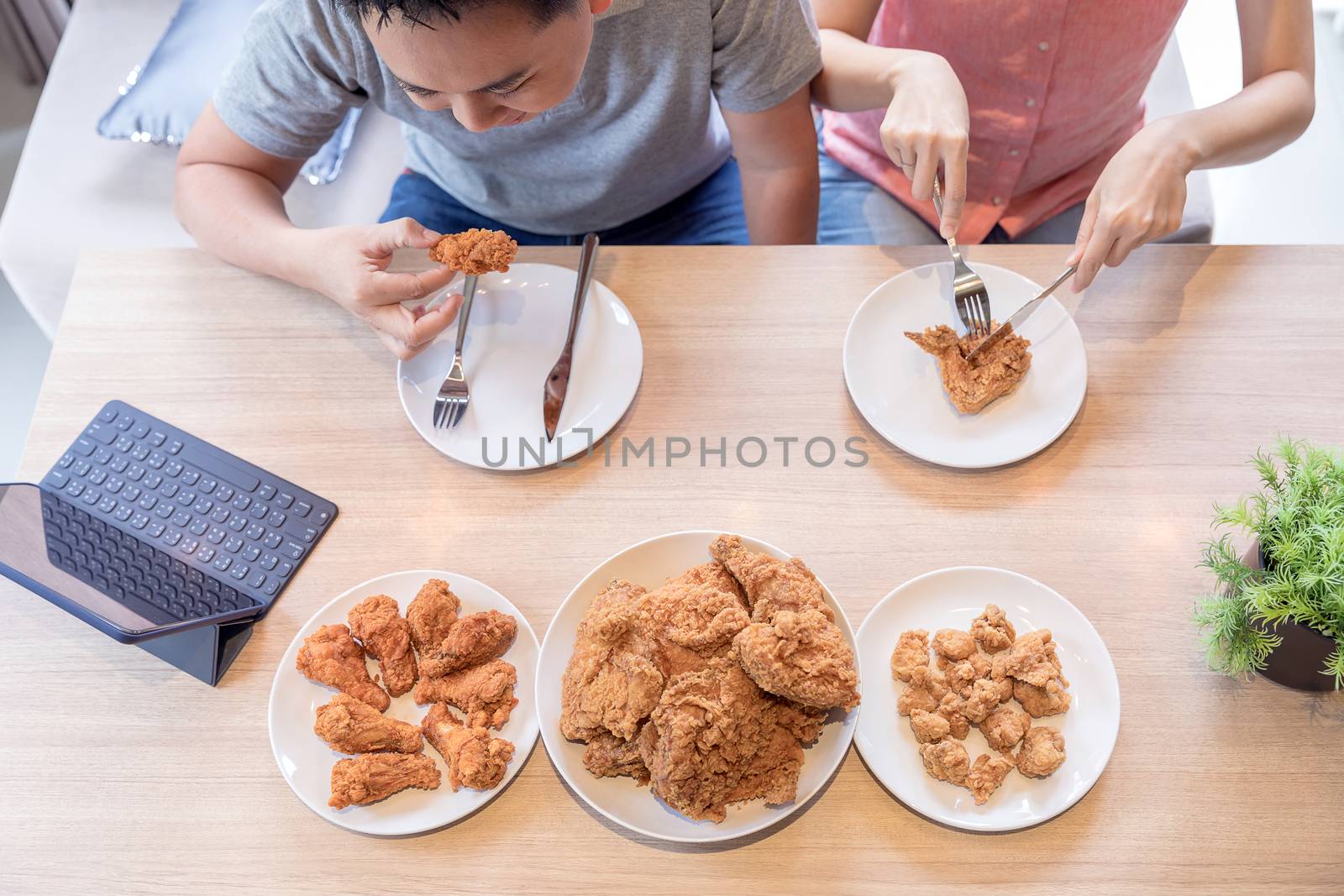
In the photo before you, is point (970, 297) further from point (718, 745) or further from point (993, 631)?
point (718, 745)

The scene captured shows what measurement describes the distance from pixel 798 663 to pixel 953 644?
0.79ft

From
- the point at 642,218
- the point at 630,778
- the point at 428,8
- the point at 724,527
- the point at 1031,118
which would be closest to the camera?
the point at 428,8

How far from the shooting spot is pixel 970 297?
4.23 feet

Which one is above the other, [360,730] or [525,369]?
[525,369]

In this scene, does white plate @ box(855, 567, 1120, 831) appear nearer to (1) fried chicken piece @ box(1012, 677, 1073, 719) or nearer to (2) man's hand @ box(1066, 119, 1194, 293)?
(1) fried chicken piece @ box(1012, 677, 1073, 719)

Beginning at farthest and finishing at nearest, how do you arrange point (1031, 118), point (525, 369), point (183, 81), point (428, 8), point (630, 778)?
point (183, 81), point (1031, 118), point (525, 369), point (630, 778), point (428, 8)

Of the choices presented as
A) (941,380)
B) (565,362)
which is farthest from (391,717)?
(941,380)

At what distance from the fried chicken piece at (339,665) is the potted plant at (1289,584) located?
3.19 ft

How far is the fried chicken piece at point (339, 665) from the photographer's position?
1.06m

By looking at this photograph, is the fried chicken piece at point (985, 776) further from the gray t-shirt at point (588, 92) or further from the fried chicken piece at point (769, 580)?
the gray t-shirt at point (588, 92)

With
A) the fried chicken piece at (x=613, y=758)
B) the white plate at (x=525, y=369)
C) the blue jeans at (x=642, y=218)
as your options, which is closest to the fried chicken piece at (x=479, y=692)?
the fried chicken piece at (x=613, y=758)

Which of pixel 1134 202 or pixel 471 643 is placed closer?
pixel 471 643

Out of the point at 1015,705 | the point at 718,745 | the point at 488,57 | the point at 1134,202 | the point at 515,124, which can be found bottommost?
the point at 1015,705

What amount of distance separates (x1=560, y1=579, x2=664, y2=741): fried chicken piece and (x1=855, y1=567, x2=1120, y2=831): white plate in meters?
0.26
